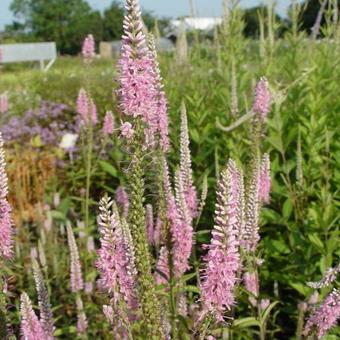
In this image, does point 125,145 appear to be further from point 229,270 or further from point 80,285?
point 80,285

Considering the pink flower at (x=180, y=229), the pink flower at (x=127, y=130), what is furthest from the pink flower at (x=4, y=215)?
the pink flower at (x=180, y=229)

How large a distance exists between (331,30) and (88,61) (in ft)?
7.12

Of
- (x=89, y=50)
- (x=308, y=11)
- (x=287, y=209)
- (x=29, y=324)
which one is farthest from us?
(x=308, y=11)

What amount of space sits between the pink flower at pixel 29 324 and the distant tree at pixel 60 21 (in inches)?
3130

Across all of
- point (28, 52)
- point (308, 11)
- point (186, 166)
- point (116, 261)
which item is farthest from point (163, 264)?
point (28, 52)

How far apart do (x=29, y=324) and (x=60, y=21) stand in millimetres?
87077

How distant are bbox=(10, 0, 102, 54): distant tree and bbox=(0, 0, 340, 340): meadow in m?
76.2

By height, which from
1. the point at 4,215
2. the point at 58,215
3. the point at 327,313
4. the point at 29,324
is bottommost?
the point at 58,215

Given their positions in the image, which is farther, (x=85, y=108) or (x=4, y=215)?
(x=85, y=108)

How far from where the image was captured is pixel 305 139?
14.4 ft

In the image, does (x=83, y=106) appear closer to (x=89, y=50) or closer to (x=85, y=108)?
(x=85, y=108)

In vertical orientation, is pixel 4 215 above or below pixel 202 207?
above

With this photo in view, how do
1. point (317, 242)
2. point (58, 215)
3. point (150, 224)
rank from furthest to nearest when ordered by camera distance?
point (58, 215), point (317, 242), point (150, 224)

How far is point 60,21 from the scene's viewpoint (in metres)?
85.2
